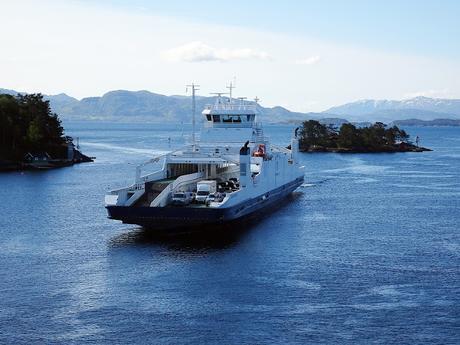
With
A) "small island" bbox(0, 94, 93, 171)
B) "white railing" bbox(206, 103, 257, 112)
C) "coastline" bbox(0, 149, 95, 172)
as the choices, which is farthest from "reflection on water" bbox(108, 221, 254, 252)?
"small island" bbox(0, 94, 93, 171)

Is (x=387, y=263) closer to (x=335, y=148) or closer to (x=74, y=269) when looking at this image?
(x=74, y=269)

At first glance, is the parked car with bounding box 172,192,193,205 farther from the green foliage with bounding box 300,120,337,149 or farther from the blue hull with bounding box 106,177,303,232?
the green foliage with bounding box 300,120,337,149

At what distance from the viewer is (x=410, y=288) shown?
41.8 metres

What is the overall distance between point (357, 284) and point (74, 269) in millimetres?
18413

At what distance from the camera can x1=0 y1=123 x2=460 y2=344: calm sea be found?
34.5m

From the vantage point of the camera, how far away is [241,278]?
44.0 meters

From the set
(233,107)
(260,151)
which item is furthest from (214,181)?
(233,107)

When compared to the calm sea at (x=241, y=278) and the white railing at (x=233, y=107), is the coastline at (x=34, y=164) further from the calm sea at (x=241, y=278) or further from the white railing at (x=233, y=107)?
the white railing at (x=233, y=107)

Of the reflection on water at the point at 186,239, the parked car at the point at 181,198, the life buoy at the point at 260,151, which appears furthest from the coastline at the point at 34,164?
the parked car at the point at 181,198

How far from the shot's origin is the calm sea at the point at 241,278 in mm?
34531

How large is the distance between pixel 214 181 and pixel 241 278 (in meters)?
21.3

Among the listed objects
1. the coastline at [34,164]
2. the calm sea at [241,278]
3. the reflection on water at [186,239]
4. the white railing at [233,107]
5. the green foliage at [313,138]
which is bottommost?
the calm sea at [241,278]

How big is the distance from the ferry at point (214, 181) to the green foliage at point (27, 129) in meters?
58.3

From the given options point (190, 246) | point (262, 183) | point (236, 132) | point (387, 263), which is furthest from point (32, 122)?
point (387, 263)
